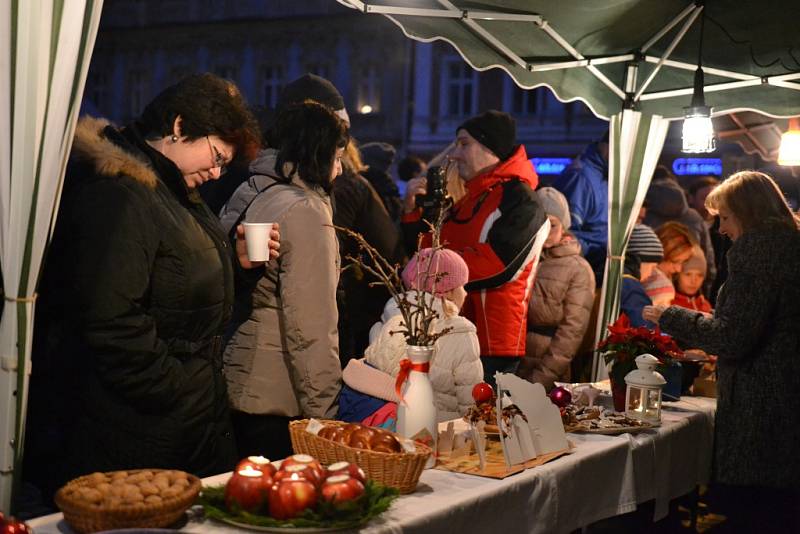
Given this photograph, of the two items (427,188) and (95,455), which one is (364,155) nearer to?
(427,188)

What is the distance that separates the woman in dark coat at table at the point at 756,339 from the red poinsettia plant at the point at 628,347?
102 millimetres

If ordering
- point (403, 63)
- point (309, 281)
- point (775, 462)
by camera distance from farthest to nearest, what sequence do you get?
1. point (403, 63)
2. point (775, 462)
3. point (309, 281)

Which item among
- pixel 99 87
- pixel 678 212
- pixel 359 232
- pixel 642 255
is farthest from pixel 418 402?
pixel 99 87

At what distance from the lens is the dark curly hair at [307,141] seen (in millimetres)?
3316

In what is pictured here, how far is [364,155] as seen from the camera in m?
7.04

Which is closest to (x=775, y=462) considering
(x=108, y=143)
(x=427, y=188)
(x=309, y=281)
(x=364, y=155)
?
(x=309, y=281)

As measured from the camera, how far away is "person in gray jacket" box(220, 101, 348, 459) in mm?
3186

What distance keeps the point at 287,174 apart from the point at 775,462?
7.27 ft

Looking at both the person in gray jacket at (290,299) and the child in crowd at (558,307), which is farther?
the child in crowd at (558,307)

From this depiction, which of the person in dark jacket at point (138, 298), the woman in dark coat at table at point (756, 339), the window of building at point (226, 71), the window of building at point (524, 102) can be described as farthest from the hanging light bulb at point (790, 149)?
the window of building at point (226, 71)

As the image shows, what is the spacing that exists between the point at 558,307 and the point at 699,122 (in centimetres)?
137

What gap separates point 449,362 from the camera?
11.1 feet

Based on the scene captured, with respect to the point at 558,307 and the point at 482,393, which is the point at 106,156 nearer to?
the point at 482,393

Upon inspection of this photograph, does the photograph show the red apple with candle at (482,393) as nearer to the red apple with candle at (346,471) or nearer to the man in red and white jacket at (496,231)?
the red apple with candle at (346,471)
